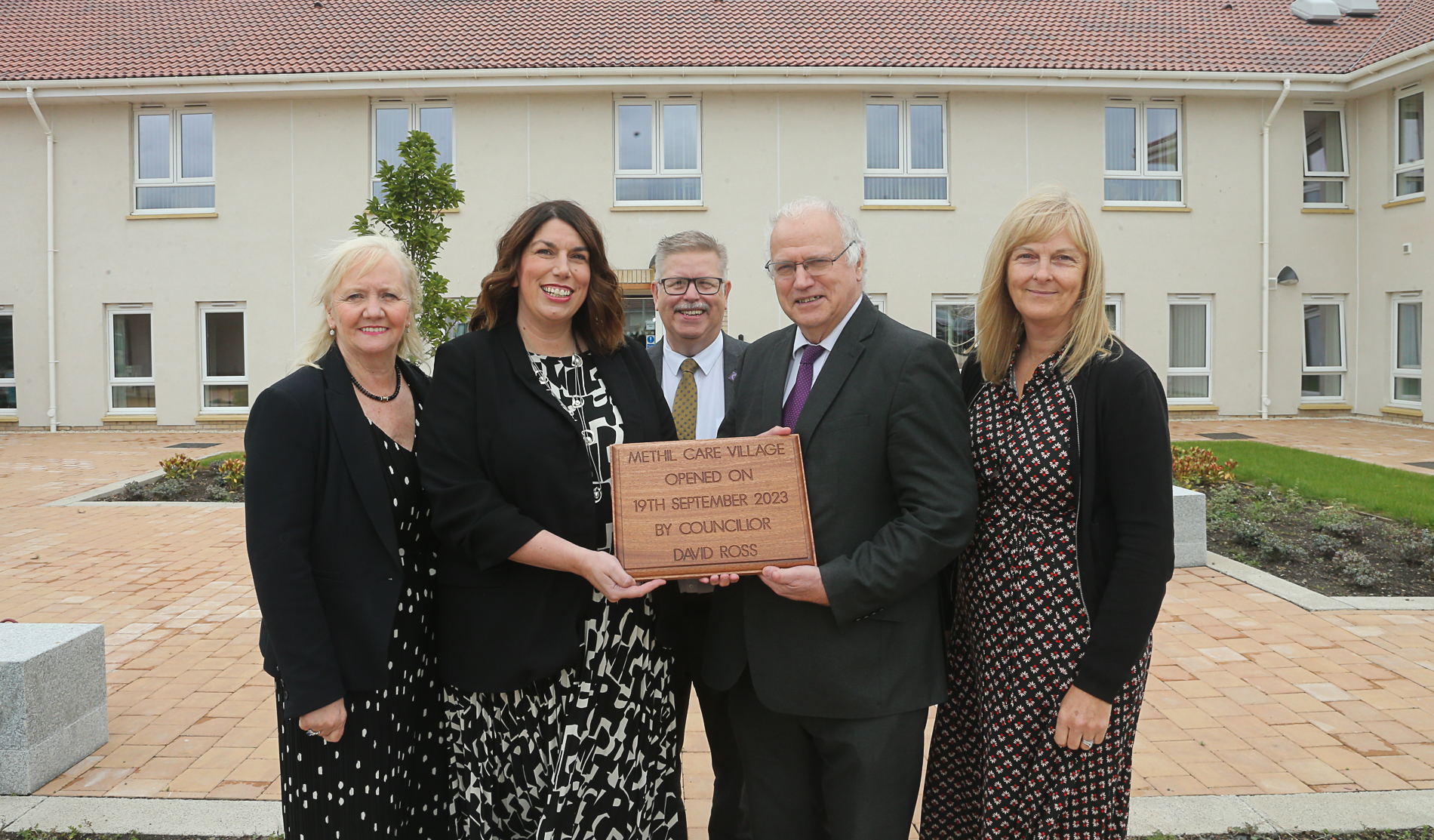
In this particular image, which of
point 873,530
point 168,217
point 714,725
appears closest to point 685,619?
point 714,725

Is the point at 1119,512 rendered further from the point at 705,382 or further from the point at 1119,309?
the point at 1119,309

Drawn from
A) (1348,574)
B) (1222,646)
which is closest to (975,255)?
(1348,574)

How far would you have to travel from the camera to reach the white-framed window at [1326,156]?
18.3 m

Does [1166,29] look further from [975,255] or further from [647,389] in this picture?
[647,389]

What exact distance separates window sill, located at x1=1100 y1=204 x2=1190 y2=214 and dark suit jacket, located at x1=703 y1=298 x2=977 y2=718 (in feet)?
55.2

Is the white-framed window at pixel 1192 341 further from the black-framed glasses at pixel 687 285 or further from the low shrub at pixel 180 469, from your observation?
the black-framed glasses at pixel 687 285

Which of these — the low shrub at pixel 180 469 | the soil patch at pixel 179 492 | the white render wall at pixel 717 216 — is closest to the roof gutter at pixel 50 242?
the white render wall at pixel 717 216

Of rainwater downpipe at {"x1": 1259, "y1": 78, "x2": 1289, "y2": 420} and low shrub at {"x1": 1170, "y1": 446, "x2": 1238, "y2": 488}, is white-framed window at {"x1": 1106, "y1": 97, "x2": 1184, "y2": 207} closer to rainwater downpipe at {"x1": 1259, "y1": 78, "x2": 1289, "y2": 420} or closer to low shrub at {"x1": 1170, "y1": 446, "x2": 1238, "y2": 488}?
rainwater downpipe at {"x1": 1259, "y1": 78, "x2": 1289, "y2": 420}

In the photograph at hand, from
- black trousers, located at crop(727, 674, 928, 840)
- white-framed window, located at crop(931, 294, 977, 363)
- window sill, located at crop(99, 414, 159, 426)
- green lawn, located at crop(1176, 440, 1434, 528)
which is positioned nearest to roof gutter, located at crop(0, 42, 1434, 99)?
white-framed window, located at crop(931, 294, 977, 363)

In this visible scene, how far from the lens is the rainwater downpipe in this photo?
17.8m

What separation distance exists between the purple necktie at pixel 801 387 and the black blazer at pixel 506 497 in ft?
1.92

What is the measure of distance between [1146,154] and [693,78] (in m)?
8.57

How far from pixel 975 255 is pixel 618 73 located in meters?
7.14

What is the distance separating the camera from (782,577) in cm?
245
